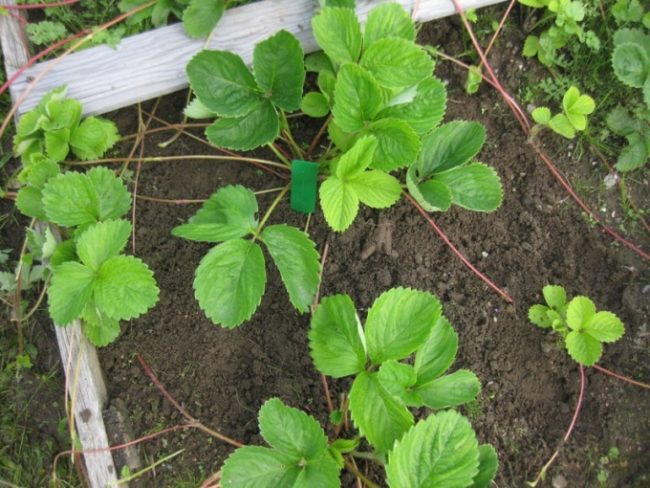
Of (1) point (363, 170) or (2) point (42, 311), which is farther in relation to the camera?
(2) point (42, 311)

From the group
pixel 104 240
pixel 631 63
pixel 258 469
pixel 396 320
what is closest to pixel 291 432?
pixel 258 469

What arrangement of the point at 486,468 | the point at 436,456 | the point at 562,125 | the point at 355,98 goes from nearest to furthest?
the point at 436,456 < the point at 486,468 < the point at 355,98 < the point at 562,125

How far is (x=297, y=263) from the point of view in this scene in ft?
4.61

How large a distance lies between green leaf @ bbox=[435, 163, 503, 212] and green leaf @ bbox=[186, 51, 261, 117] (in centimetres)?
50

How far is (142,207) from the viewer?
1.63 metres

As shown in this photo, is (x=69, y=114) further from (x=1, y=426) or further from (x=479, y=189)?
(x=479, y=189)

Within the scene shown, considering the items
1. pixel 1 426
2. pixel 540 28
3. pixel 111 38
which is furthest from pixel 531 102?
pixel 1 426

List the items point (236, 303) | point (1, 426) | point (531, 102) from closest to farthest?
point (236, 303) → point (1, 426) → point (531, 102)

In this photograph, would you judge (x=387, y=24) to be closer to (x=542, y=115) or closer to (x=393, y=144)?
(x=393, y=144)

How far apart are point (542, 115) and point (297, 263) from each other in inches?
31.7

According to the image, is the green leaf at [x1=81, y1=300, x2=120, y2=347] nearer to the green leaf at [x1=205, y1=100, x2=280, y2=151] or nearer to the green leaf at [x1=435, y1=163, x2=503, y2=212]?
the green leaf at [x1=205, y1=100, x2=280, y2=151]

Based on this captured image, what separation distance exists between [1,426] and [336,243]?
98 cm

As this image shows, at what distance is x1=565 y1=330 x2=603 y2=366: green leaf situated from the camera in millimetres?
1568

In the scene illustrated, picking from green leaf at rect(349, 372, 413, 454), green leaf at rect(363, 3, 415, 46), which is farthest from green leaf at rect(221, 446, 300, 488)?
green leaf at rect(363, 3, 415, 46)
